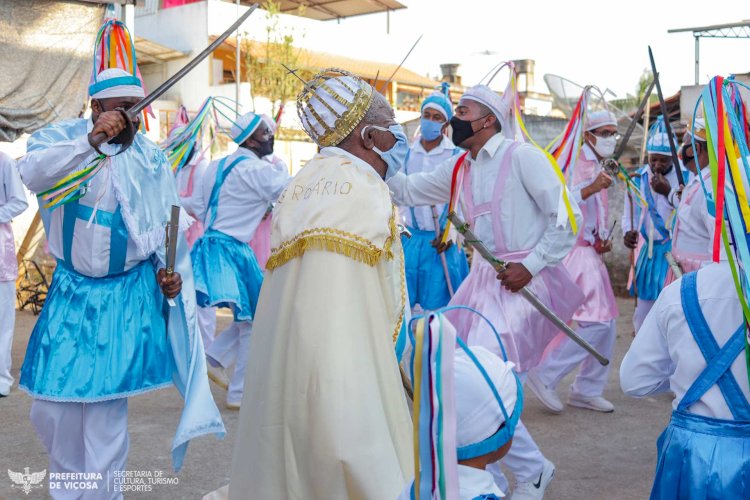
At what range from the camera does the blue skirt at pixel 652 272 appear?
7.55 m

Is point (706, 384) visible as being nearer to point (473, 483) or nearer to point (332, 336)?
point (473, 483)

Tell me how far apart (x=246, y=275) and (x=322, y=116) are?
3.92m

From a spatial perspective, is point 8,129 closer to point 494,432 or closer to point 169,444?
point 169,444

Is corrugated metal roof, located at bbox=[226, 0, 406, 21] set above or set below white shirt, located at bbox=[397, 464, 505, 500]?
above

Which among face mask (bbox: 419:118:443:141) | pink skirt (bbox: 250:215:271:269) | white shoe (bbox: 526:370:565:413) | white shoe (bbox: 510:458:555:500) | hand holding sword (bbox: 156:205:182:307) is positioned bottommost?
white shoe (bbox: 526:370:565:413)

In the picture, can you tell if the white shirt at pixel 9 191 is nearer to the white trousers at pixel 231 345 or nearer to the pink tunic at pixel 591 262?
the white trousers at pixel 231 345

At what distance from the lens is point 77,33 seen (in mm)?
9727

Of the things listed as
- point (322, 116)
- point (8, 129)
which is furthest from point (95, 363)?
point (8, 129)

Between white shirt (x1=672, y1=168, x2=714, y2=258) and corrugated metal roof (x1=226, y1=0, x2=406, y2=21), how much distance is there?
27.7 meters

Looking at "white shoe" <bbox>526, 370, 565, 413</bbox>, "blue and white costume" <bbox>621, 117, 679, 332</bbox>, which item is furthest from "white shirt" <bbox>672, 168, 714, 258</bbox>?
"blue and white costume" <bbox>621, 117, 679, 332</bbox>

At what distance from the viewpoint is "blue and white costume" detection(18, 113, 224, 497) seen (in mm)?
3982

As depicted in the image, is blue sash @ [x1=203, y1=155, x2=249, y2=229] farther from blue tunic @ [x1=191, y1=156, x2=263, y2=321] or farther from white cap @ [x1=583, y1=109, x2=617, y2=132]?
white cap @ [x1=583, y1=109, x2=617, y2=132]

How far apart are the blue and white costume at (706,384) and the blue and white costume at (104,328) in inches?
81.8

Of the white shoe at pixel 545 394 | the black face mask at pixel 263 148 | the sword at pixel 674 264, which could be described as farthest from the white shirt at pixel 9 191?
the sword at pixel 674 264
